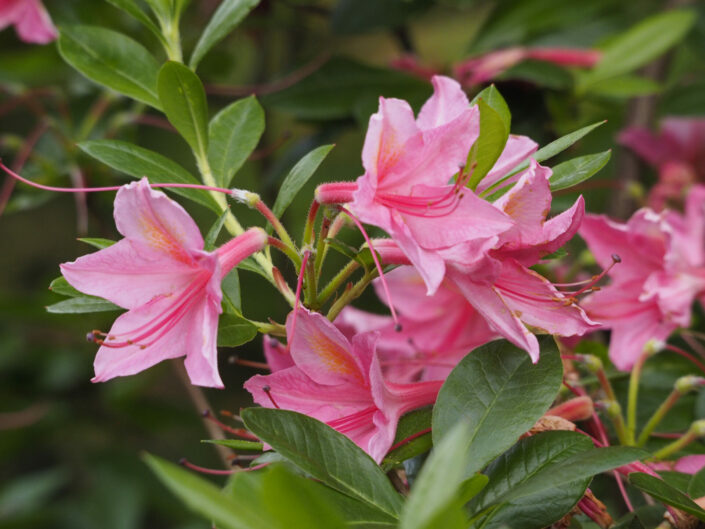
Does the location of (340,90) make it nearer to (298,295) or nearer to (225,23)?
(225,23)

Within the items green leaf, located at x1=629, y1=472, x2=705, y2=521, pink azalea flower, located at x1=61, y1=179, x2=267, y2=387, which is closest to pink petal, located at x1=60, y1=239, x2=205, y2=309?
pink azalea flower, located at x1=61, y1=179, x2=267, y2=387

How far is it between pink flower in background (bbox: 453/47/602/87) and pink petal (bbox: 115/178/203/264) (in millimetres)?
666

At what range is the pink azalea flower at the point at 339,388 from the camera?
535 mm

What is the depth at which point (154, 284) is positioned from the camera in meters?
0.54

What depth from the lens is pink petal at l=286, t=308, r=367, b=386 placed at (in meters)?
→ 0.53

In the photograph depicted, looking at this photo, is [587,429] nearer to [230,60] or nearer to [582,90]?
[582,90]

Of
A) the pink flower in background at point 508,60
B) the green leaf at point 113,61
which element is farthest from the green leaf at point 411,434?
the pink flower in background at point 508,60

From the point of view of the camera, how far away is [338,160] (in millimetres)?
1792

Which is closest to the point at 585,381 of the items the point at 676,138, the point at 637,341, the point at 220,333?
the point at 637,341

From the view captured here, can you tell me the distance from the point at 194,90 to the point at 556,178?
274 mm

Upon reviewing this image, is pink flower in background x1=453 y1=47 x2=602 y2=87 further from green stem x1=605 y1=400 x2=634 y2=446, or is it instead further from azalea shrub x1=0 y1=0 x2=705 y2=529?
green stem x1=605 y1=400 x2=634 y2=446

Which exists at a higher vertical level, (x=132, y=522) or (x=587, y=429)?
(x=587, y=429)

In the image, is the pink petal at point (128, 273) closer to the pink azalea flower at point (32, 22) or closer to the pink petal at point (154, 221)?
the pink petal at point (154, 221)

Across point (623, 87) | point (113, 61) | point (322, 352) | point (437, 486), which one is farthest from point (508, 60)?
point (437, 486)
